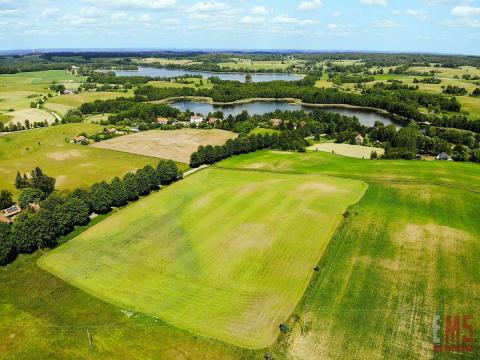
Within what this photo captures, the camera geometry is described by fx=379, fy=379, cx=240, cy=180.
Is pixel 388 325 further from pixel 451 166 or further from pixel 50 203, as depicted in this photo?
pixel 451 166

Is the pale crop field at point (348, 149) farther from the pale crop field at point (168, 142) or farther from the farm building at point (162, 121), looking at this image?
the farm building at point (162, 121)

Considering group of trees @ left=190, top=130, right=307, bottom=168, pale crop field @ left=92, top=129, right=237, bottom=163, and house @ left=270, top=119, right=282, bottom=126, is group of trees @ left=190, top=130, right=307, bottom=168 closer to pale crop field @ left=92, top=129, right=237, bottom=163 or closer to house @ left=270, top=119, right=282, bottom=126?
pale crop field @ left=92, top=129, right=237, bottom=163

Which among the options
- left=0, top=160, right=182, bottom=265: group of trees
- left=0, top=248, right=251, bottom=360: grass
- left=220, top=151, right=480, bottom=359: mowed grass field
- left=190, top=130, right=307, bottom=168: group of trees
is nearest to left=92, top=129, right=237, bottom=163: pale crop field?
left=190, top=130, right=307, bottom=168: group of trees

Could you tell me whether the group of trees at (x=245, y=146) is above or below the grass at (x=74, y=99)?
below

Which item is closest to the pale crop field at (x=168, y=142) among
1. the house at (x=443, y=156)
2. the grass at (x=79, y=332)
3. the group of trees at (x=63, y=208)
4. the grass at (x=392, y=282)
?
the group of trees at (x=63, y=208)

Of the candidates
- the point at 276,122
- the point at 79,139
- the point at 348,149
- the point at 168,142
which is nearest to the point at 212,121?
the point at 276,122

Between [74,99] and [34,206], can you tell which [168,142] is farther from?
[74,99]
